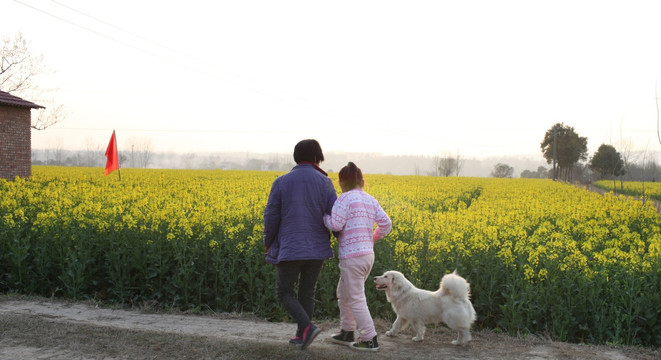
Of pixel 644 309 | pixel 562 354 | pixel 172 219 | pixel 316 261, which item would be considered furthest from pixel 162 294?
pixel 644 309

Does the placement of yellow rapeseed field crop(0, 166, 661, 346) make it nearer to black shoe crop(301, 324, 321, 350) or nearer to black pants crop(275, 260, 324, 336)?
black pants crop(275, 260, 324, 336)

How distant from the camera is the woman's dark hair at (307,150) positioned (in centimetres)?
562

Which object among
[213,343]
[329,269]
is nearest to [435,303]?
[329,269]

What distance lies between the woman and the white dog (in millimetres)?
874

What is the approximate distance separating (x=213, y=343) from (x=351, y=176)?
8.16 feet

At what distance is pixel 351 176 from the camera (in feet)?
18.5

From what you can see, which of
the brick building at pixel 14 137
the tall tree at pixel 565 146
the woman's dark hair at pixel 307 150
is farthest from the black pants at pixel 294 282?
the tall tree at pixel 565 146

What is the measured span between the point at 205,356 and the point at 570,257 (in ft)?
17.8

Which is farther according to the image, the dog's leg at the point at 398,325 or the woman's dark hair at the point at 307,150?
the dog's leg at the point at 398,325

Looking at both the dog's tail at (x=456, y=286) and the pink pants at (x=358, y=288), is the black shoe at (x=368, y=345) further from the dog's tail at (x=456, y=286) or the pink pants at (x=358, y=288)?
the dog's tail at (x=456, y=286)

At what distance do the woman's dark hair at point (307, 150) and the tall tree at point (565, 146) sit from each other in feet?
301

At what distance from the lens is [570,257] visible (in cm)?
781

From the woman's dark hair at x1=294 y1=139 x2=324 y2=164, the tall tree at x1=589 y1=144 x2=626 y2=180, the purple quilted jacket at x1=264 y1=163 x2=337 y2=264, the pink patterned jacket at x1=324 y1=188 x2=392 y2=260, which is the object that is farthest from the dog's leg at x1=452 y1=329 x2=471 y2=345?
the tall tree at x1=589 y1=144 x2=626 y2=180

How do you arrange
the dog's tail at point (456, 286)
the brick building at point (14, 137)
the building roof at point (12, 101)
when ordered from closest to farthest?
the dog's tail at point (456, 286)
the building roof at point (12, 101)
the brick building at point (14, 137)
